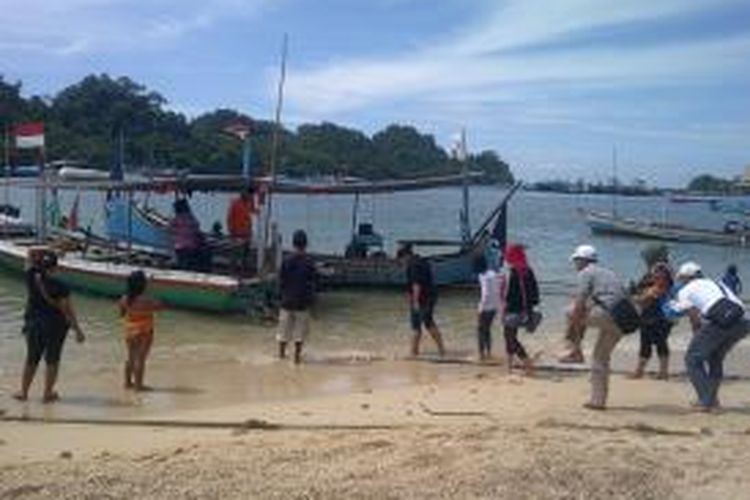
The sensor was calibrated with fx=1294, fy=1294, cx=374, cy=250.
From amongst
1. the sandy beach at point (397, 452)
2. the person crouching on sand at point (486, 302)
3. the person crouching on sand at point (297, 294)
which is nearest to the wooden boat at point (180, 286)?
the person crouching on sand at point (297, 294)

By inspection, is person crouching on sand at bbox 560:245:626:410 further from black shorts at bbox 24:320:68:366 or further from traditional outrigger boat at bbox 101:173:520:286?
traditional outrigger boat at bbox 101:173:520:286

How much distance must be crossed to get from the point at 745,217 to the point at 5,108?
159 feet

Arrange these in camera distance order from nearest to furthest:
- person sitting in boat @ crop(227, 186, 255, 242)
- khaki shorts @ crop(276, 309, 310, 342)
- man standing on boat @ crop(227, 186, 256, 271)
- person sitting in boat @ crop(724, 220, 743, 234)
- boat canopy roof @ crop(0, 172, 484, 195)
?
khaki shorts @ crop(276, 309, 310, 342), boat canopy roof @ crop(0, 172, 484, 195), man standing on boat @ crop(227, 186, 256, 271), person sitting in boat @ crop(227, 186, 255, 242), person sitting in boat @ crop(724, 220, 743, 234)

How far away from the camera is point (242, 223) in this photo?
86.5ft

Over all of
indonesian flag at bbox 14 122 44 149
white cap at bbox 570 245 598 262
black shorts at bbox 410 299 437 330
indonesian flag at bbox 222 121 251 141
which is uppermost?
indonesian flag at bbox 222 121 251 141

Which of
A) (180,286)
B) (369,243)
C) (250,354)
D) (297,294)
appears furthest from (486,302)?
(369,243)

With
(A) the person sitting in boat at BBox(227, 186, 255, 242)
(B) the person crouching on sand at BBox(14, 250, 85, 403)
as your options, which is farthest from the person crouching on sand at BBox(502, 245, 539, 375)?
(A) the person sitting in boat at BBox(227, 186, 255, 242)

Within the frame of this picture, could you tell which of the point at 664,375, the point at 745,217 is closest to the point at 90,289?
the point at 664,375

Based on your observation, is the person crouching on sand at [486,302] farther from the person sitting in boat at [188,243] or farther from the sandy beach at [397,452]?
the person sitting in boat at [188,243]

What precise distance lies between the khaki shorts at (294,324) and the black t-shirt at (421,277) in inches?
58.7

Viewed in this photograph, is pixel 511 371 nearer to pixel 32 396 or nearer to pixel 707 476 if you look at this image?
pixel 32 396

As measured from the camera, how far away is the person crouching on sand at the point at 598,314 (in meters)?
12.0

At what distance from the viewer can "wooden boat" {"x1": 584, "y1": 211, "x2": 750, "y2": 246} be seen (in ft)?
201

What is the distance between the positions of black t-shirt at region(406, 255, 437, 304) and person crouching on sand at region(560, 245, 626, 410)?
16.8 feet
